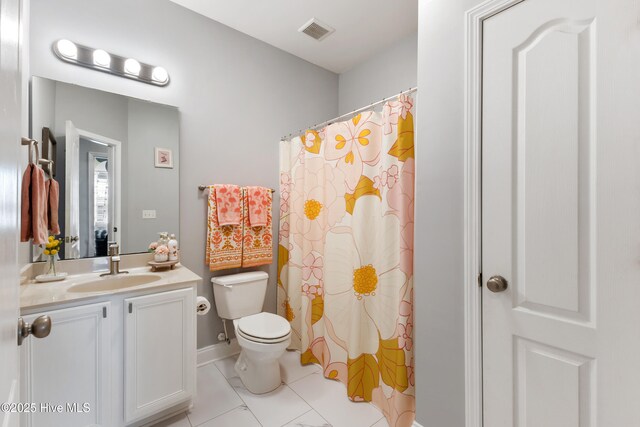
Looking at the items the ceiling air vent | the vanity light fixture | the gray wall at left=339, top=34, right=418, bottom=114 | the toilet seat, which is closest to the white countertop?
the toilet seat

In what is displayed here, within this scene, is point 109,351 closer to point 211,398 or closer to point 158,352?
point 158,352

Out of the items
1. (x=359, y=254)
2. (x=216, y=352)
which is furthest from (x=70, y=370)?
(x=359, y=254)

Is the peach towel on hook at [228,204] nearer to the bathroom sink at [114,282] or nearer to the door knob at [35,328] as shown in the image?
the bathroom sink at [114,282]

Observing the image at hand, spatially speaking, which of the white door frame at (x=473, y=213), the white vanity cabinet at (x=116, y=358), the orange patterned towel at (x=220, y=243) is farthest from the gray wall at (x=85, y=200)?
the white door frame at (x=473, y=213)

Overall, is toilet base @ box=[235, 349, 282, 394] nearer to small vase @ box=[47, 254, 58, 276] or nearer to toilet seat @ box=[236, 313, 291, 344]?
toilet seat @ box=[236, 313, 291, 344]

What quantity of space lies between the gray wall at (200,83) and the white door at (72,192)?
1.18 ft

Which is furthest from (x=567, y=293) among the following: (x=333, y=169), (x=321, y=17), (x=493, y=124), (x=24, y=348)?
(x=321, y=17)

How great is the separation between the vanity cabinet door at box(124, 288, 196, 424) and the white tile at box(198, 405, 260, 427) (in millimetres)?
207

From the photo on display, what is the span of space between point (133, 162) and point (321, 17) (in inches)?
70.1

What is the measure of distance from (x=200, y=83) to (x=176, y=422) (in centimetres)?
232

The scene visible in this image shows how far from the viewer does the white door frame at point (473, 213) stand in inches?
48.3

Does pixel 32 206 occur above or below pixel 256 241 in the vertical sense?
above

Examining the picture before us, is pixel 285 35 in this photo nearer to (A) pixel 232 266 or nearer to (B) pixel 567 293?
(A) pixel 232 266

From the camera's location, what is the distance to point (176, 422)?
165 centimetres
